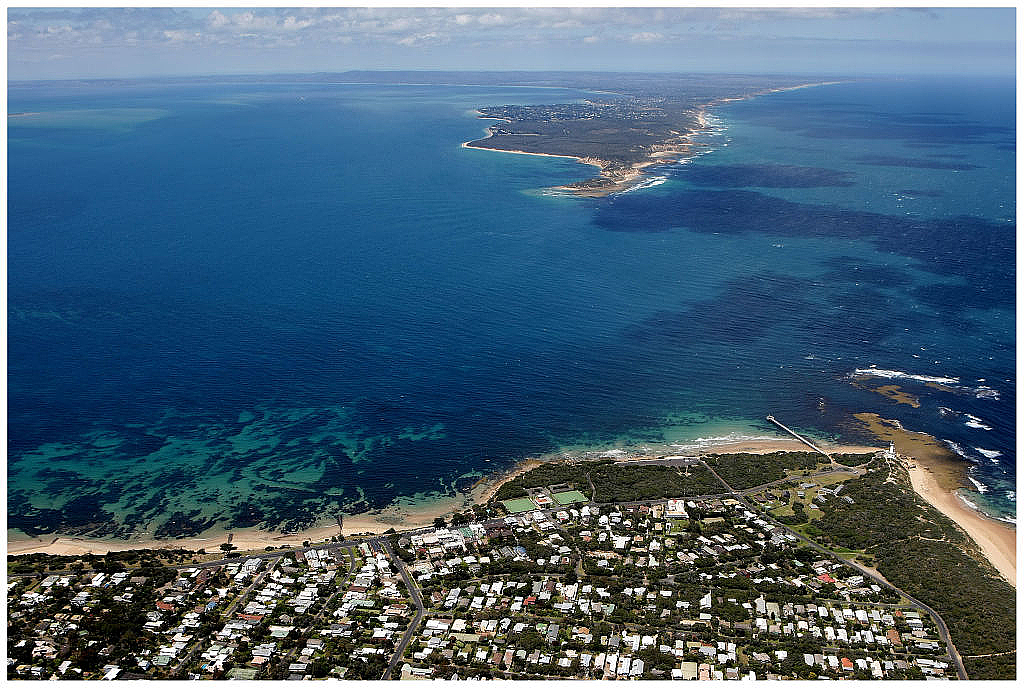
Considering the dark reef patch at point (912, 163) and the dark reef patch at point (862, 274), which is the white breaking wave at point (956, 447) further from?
the dark reef patch at point (912, 163)

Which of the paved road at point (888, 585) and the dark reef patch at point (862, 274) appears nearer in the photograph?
the paved road at point (888, 585)

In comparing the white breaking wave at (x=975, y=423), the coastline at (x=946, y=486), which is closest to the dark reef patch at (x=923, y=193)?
the white breaking wave at (x=975, y=423)

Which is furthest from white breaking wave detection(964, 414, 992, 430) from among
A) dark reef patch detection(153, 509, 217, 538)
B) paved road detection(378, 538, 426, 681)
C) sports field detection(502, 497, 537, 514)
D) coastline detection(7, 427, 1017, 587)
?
dark reef patch detection(153, 509, 217, 538)

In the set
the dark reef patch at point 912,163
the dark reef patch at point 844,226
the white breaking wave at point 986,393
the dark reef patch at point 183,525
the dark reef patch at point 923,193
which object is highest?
the dark reef patch at point 912,163

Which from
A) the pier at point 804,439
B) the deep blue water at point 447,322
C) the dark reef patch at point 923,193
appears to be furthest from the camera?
the dark reef patch at point 923,193

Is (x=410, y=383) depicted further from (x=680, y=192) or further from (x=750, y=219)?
(x=680, y=192)

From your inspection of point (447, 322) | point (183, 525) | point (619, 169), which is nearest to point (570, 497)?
point (183, 525)
